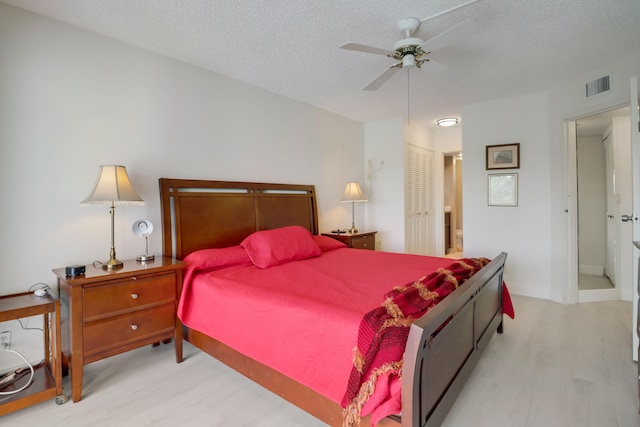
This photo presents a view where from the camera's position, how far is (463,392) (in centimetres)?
202

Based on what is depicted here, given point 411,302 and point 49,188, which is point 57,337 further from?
point 411,302

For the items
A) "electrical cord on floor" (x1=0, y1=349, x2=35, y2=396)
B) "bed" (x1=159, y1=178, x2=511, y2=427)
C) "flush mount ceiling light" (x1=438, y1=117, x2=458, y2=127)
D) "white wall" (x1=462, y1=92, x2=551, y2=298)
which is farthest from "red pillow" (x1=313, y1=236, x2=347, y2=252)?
"flush mount ceiling light" (x1=438, y1=117, x2=458, y2=127)

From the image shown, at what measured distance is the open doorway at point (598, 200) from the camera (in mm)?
3967

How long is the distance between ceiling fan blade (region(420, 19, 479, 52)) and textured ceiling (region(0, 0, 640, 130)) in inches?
11.8

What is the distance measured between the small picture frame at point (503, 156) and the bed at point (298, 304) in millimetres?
1961

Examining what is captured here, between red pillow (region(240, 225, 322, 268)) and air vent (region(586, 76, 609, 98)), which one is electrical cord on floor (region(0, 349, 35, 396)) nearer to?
red pillow (region(240, 225, 322, 268))

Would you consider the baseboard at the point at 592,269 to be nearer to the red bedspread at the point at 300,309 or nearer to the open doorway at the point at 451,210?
the open doorway at the point at 451,210

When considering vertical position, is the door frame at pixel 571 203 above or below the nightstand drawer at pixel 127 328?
above

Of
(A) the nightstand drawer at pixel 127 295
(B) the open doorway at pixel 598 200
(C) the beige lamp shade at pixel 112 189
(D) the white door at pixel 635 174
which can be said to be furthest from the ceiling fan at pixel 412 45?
(B) the open doorway at pixel 598 200

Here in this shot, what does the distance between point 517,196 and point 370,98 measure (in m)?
2.26

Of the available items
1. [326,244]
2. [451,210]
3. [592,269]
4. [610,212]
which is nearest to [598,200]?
[610,212]

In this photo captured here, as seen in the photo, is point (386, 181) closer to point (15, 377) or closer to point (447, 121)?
point (447, 121)

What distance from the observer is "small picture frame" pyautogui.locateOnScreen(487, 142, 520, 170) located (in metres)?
4.06

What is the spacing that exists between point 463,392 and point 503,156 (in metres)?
3.21
